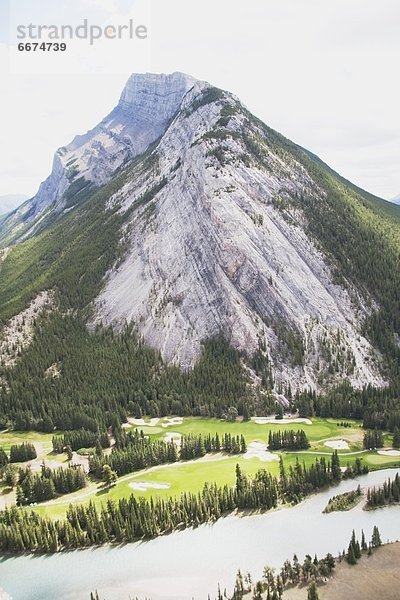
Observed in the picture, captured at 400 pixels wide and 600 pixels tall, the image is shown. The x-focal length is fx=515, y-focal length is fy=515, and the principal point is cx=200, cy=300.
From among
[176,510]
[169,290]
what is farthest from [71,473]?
[169,290]

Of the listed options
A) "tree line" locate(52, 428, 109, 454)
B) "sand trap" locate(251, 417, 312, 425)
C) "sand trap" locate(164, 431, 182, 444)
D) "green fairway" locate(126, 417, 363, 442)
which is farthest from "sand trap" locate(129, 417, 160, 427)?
"sand trap" locate(251, 417, 312, 425)

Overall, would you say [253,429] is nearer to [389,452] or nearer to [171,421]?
[171,421]

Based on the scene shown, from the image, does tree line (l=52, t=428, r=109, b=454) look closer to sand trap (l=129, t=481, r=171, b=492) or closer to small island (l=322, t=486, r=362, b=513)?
sand trap (l=129, t=481, r=171, b=492)

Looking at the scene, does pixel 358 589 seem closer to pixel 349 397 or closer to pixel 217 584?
pixel 217 584

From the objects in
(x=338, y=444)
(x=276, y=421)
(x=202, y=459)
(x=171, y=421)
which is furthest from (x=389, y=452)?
(x=171, y=421)

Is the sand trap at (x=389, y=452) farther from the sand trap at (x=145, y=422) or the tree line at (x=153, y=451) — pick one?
the sand trap at (x=145, y=422)

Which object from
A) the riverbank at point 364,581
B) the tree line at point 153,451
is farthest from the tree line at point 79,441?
the riverbank at point 364,581
